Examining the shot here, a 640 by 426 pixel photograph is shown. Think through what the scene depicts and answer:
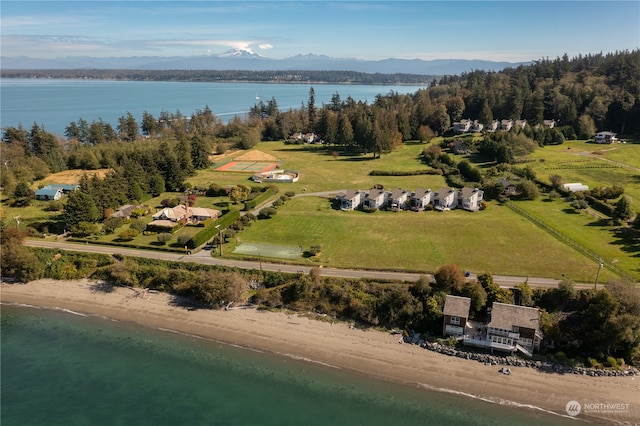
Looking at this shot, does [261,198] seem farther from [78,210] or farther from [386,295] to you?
[386,295]

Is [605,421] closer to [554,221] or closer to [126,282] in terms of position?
[554,221]

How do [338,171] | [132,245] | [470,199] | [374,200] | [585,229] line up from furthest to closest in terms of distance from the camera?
[338,171], [374,200], [470,199], [585,229], [132,245]

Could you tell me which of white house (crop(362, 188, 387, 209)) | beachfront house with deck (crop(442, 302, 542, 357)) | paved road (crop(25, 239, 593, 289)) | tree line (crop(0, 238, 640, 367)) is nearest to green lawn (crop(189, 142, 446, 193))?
white house (crop(362, 188, 387, 209))

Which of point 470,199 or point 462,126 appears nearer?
point 470,199

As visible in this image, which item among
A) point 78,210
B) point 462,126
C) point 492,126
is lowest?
point 78,210

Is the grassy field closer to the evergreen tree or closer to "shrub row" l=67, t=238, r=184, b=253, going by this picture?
"shrub row" l=67, t=238, r=184, b=253

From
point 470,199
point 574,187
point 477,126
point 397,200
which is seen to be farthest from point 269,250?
point 477,126
